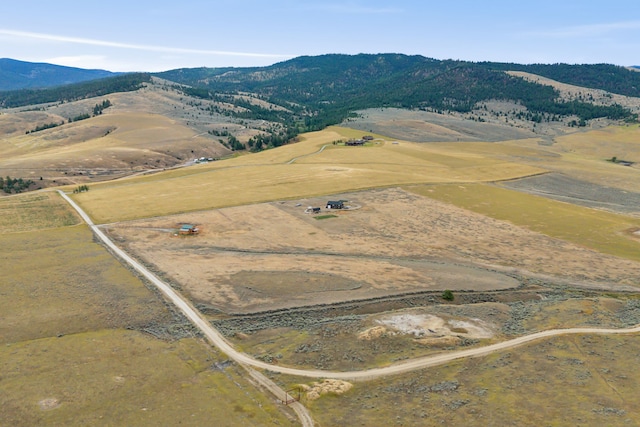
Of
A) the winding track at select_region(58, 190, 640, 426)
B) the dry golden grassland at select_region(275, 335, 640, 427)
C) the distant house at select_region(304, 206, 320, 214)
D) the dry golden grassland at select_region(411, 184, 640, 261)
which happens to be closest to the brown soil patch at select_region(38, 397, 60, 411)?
the winding track at select_region(58, 190, 640, 426)

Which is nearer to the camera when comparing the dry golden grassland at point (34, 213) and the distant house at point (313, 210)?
the dry golden grassland at point (34, 213)

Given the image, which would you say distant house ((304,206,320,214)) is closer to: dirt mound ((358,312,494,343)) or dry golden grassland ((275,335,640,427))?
dirt mound ((358,312,494,343))

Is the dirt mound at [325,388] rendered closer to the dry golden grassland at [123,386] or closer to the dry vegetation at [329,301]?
the dry vegetation at [329,301]

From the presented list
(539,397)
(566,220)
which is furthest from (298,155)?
(539,397)

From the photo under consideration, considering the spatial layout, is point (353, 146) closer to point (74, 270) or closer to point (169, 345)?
point (74, 270)

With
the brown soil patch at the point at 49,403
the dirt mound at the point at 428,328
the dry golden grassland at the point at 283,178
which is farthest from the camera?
the dry golden grassland at the point at 283,178

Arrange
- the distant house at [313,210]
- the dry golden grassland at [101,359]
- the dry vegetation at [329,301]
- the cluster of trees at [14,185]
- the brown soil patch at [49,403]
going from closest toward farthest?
the dry golden grassland at [101,359] < the brown soil patch at [49,403] < the dry vegetation at [329,301] < the distant house at [313,210] < the cluster of trees at [14,185]

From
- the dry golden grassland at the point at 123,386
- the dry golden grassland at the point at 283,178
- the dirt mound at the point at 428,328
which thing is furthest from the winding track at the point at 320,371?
the dry golden grassland at the point at 283,178

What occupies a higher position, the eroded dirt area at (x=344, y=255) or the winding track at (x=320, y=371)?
the eroded dirt area at (x=344, y=255)
